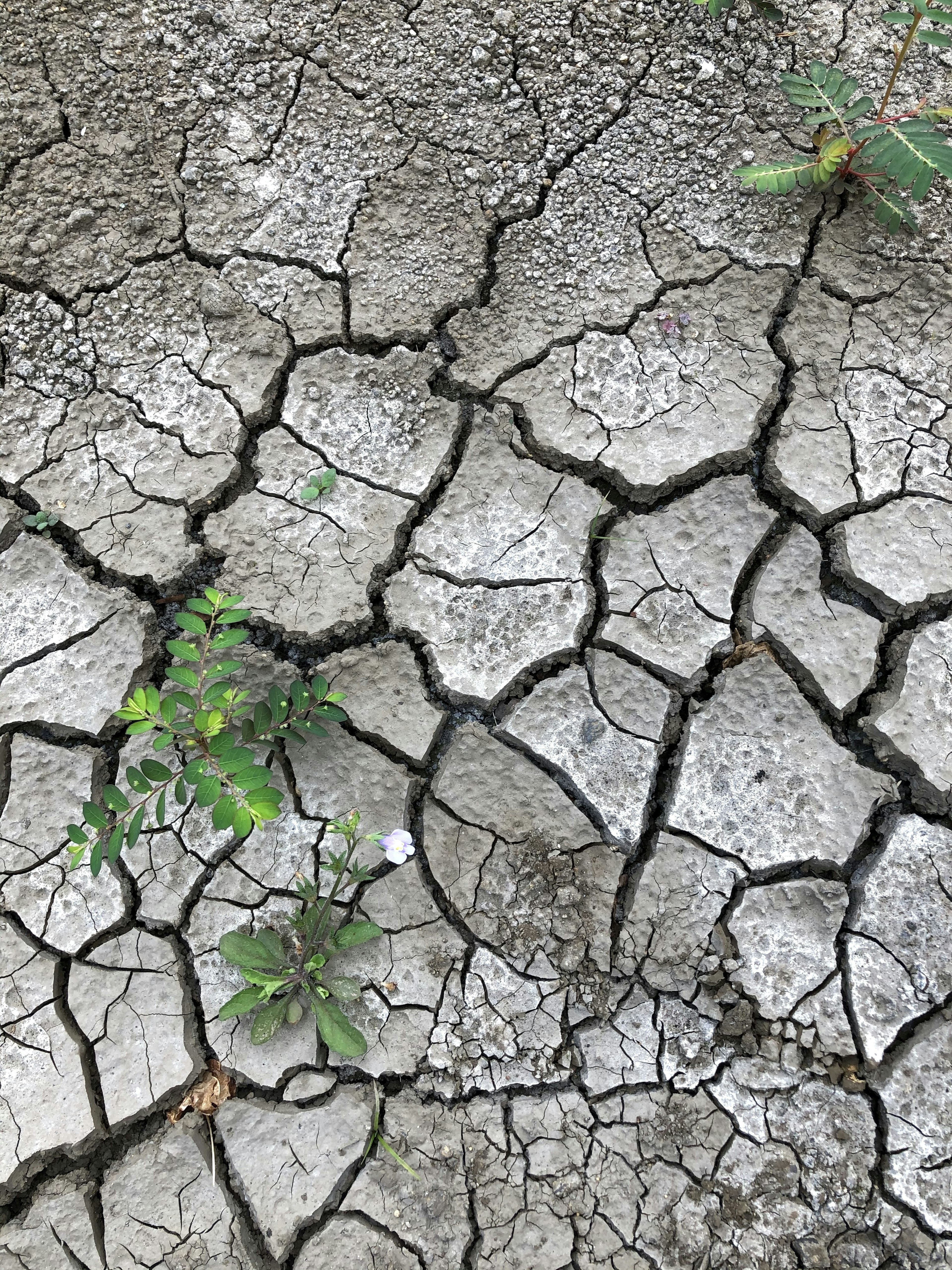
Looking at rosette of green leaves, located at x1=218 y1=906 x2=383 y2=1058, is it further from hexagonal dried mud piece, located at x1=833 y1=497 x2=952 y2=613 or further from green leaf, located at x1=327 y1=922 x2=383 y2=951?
hexagonal dried mud piece, located at x1=833 y1=497 x2=952 y2=613

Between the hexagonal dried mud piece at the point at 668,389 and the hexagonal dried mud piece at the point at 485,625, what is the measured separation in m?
0.41

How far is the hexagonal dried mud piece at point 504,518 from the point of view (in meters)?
2.32

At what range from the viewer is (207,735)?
193 centimetres

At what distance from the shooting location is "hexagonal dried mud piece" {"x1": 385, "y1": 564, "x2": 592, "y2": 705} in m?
2.25

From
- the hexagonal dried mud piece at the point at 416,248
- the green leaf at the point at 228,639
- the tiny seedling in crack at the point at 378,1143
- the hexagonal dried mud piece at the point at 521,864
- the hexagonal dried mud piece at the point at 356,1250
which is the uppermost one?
the hexagonal dried mud piece at the point at 416,248

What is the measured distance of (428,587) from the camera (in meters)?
2.30

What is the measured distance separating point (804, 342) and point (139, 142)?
2.05 m

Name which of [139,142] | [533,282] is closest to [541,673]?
[533,282]

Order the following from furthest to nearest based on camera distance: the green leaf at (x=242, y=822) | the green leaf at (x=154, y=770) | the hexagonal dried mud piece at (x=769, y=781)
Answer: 1. the hexagonal dried mud piece at (x=769, y=781)
2. the green leaf at (x=154, y=770)
3. the green leaf at (x=242, y=822)

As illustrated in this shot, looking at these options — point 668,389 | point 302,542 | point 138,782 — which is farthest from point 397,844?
point 668,389

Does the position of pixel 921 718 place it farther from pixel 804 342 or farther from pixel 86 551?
pixel 86 551

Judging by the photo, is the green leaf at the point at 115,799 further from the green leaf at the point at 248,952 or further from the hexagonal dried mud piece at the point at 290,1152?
the hexagonal dried mud piece at the point at 290,1152

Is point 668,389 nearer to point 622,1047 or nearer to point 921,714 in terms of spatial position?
point 921,714

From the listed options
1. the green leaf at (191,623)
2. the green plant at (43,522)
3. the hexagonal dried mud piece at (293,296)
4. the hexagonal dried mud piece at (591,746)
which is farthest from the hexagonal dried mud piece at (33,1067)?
the hexagonal dried mud piece at (293,296)
